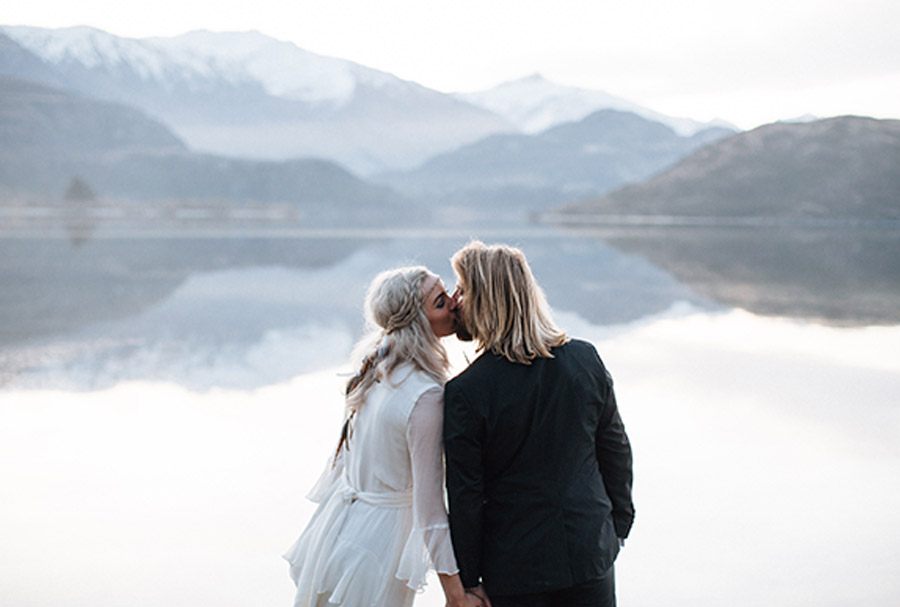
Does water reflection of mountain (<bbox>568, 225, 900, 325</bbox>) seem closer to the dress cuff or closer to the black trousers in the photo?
the black trousers

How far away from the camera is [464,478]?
2389 mm

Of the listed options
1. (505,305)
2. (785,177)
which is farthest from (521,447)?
(785,177)

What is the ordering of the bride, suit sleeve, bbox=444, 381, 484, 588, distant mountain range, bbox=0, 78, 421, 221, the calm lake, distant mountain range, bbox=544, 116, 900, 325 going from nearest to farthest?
1. suit sleeve, bbox=444, 381, 484, 588
2. the bride
3. the calm lake
4. distant mountain range, bbox=544, 116, 900, 325
5. distant mountain range, bbox=0, 78, 421, 221

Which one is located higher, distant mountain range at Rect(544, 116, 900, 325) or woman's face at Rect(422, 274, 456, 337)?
distant mountain range at Rect(544, 116, 900, 325)

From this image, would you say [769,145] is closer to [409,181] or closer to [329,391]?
[409,181]

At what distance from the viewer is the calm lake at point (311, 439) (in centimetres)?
417

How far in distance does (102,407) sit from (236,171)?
12772cm

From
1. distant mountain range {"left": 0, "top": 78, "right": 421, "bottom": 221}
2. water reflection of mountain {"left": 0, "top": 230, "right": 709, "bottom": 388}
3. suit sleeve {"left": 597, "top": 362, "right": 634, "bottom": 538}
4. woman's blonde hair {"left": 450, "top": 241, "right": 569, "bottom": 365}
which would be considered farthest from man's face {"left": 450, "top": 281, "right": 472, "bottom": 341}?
distant mountain range {"left": 0, "top": 78, "right": 421, "bottom": 221}

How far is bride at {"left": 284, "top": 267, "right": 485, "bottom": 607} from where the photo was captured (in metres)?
2.46

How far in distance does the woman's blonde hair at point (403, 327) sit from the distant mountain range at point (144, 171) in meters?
115

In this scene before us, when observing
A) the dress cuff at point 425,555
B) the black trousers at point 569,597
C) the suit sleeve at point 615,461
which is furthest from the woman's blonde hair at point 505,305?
the black trousers at point 569,597

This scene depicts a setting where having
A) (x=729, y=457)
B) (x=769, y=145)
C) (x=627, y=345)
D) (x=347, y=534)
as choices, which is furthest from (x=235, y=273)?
(x=769, y=145)

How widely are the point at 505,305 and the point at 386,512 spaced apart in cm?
63

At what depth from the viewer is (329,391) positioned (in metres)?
7.84
